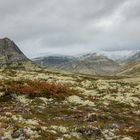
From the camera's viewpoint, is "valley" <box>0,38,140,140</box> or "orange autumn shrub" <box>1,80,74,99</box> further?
"orange autumn shrub" <box>1,80,74,99</box>

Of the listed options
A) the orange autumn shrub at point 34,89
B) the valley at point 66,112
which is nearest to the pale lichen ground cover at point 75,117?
the valley at point 66,112

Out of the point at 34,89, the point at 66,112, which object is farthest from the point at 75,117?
the point at 34,89

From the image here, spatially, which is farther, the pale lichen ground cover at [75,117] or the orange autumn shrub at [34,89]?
the orange autumn shrub at [34,89]

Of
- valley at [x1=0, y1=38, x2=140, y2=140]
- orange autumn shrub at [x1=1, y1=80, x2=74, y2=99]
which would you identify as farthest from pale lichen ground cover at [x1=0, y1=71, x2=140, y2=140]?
orange autumn shrub at [x1=1, y1=80, x2=74, y2=99]

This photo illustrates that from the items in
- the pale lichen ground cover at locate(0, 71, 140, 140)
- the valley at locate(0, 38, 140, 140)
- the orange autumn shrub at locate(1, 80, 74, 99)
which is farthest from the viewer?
the orange autumn shrub at locate(1, 80, 74, 99)

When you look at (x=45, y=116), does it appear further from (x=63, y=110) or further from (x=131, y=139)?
(x=131, y=139)

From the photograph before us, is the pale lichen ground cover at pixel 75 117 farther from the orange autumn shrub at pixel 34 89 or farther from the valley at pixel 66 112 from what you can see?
the orange autumn shrub at pixel 34 89

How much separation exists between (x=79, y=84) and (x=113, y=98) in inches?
635

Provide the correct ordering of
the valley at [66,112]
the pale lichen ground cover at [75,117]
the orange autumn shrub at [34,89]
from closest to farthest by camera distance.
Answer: the pale lichen ground cover at [75,117]
the valley at [66,112]
the orange autumn shrub at [34,89]

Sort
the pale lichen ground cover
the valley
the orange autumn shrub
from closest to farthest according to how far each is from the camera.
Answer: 1. the pale lichen ground cover
2. the valley
3. the orange autumn shrub

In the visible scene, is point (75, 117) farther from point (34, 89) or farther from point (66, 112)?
point (34, 89)

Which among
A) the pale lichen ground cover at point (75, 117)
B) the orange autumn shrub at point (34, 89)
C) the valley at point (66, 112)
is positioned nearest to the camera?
the pale lichen ground cover at point (75, 117)

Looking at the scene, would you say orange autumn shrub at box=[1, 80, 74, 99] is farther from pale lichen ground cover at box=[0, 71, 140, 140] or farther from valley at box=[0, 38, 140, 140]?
pale lichen ground cover at box=[0, 71, 140, 140]

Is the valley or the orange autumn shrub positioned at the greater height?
the orange autumn shrub
